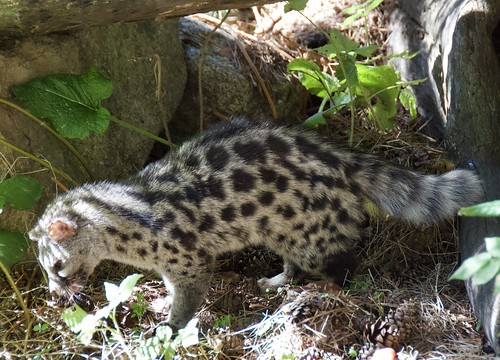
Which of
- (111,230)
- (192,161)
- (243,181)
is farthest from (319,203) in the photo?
(111,230)

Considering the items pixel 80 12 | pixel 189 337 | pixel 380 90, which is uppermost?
pixel 80 12

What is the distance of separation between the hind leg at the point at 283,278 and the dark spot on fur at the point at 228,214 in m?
0.58

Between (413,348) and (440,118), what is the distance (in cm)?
223

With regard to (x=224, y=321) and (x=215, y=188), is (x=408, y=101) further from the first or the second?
(x=224, y=321)

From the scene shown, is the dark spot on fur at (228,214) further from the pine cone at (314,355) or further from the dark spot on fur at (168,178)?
the pine cone at (314,355)

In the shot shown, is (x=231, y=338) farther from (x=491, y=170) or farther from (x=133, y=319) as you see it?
(x=491, y=170)

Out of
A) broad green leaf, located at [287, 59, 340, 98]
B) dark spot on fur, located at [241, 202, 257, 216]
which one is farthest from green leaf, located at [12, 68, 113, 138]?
broad green leaf, located at [287, 59, 340, 98]

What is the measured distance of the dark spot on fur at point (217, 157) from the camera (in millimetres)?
4719

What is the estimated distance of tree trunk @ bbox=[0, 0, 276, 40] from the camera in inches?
172

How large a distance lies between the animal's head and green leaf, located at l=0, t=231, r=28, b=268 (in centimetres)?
14

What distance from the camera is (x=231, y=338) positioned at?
4160mm

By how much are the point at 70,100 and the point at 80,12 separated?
0.70m

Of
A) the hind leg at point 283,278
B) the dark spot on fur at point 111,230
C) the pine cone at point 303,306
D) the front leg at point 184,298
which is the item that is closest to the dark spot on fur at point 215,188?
the front leg at point 184,298

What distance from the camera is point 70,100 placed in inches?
194
